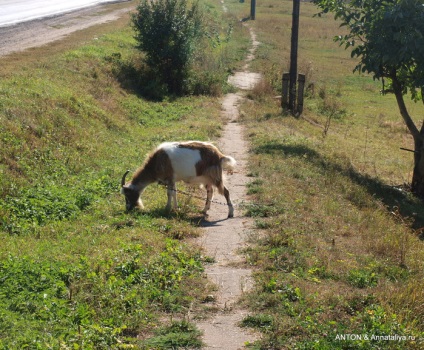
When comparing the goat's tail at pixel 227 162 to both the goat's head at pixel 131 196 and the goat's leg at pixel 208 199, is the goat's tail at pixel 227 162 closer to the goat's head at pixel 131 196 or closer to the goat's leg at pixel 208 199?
the goat's leg at pixel 208 199

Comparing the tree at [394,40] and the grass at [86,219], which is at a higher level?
the tree at [394,40]

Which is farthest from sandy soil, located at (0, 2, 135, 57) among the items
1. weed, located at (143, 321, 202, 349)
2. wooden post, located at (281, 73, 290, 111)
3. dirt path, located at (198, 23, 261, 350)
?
weed, located at (143, 321, 202, 349)

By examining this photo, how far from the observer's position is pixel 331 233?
413 inches

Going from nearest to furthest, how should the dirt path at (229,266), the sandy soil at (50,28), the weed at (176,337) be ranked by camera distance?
the weed at (176,337), the dirt path at (229,266), the sandy soil at (50,28)

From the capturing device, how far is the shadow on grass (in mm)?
15289

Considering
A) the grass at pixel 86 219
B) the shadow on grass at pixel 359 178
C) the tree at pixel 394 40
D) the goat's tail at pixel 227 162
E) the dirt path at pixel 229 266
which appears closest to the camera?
the grass at pixel 86 219

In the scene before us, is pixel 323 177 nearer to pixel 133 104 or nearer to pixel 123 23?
pixel 133 104

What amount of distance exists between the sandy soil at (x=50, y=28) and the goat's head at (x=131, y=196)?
44.4ft

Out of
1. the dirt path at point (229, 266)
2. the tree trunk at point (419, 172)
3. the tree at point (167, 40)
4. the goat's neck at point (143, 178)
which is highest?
the tree at point (167, 40)

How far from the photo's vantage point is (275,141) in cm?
1798

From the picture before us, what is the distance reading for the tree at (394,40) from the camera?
51.5 feet

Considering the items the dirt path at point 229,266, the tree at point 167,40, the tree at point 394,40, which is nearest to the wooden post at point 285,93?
the tree at point 167,40

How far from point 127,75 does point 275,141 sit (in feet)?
31.0

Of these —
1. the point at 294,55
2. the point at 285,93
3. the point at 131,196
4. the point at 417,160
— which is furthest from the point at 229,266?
the point at 294,55
